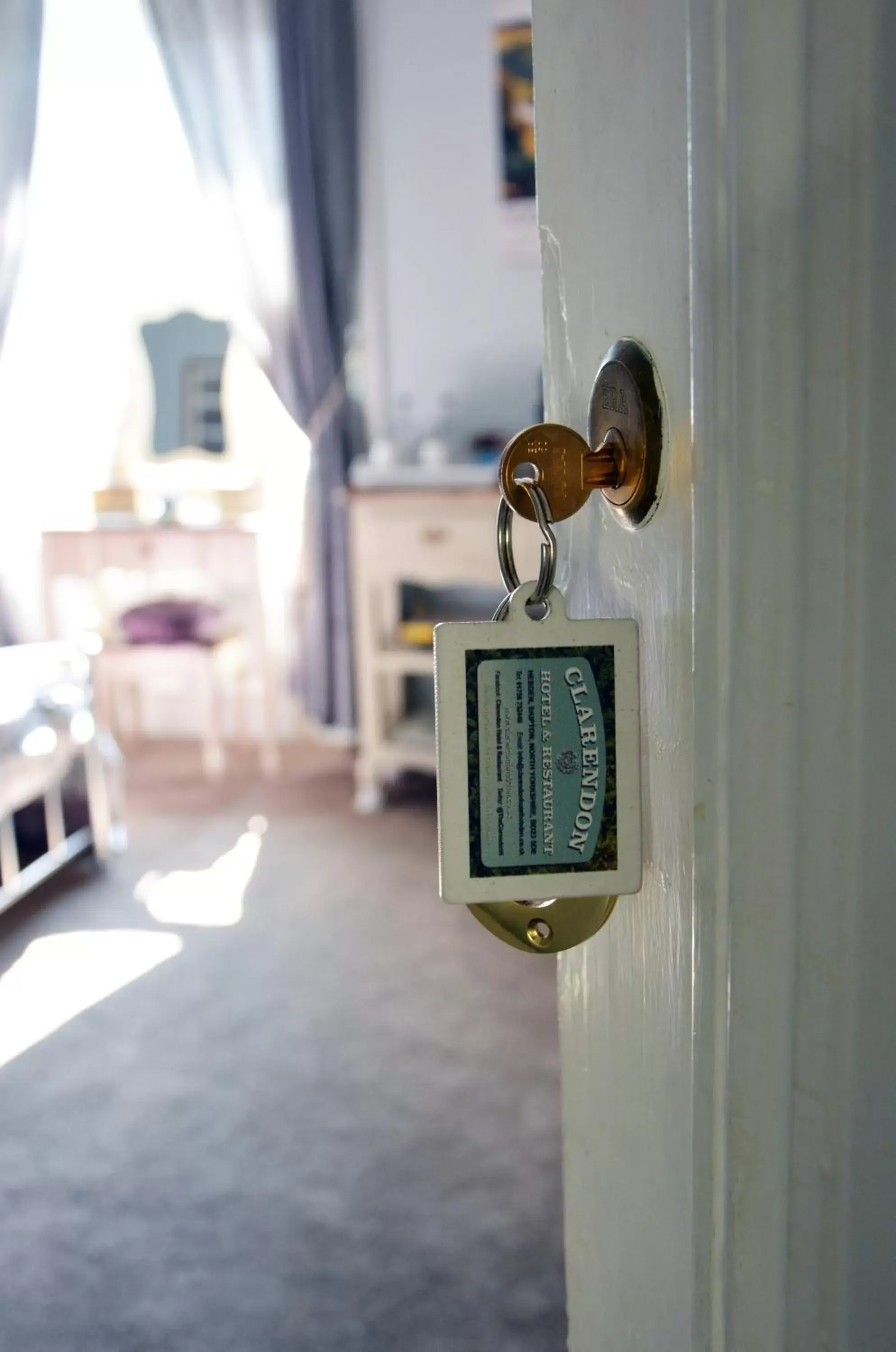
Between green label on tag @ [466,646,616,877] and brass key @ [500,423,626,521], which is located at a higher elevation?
brass key @ [500,423,626,521]

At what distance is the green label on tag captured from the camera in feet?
1.41

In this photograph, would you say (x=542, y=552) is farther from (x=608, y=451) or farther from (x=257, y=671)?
(x=257, y=671)

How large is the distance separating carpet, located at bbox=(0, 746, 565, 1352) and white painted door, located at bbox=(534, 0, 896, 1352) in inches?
46.5

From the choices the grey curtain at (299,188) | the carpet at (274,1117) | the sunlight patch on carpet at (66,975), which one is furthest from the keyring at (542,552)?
the grey curtain at (299,188)

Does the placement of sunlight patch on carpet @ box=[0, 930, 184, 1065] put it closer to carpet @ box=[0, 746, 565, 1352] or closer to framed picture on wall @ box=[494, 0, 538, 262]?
Answer: carpet @ box=[0, 746, 565, 1352]

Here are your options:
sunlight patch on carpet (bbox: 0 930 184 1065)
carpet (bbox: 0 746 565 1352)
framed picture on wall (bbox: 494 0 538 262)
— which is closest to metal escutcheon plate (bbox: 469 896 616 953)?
carpet (bbox: 0 746 565 1352)

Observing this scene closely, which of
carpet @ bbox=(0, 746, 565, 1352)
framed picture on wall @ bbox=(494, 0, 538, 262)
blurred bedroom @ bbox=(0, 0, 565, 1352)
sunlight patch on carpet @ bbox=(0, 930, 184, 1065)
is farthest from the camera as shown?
framed picture on wall @ bbox=(494, 0, 538, 262)

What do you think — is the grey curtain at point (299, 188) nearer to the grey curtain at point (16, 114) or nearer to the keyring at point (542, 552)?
the grey curtain at point (16, 114)

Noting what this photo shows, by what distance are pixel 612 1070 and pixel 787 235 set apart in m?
0.32

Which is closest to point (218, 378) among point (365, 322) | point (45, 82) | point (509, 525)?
point (365, 322)

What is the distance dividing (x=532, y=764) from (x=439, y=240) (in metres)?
3.39

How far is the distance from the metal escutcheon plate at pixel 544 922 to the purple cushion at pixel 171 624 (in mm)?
3140

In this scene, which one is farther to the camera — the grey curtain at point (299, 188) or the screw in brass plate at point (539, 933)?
the grey curtain at point (299, 188)

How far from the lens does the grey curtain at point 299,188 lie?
3451 millimetres
